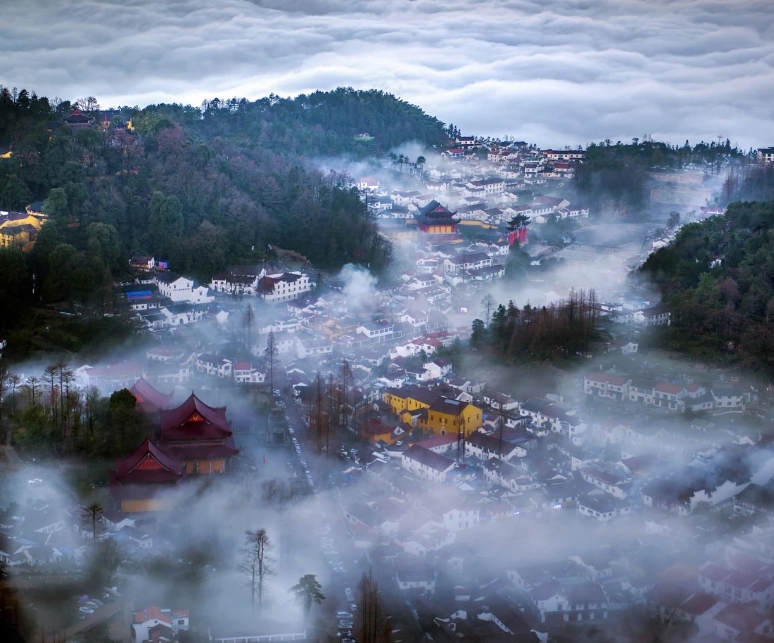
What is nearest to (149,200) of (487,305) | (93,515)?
(487,305)

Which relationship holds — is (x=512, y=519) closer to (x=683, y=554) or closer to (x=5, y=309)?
(x=683, y=554)

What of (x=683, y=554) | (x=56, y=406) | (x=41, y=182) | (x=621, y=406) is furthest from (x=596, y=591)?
(x=41, y=182)

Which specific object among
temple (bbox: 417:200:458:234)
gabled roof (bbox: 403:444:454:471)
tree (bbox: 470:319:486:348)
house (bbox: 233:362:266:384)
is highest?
temple (bbox: 417:200:458:234)

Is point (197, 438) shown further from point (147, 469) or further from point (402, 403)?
point (402, 403)

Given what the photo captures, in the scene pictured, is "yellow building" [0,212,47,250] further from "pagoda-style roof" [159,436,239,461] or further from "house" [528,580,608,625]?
"house" [528,580,608,625]

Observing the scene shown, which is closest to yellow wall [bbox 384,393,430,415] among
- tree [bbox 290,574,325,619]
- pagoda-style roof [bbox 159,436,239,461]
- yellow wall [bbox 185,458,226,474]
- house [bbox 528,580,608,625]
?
pagoda-style roof [bbox 159,436,239,461]

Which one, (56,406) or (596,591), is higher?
(56,406)

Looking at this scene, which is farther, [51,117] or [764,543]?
[51,117]
